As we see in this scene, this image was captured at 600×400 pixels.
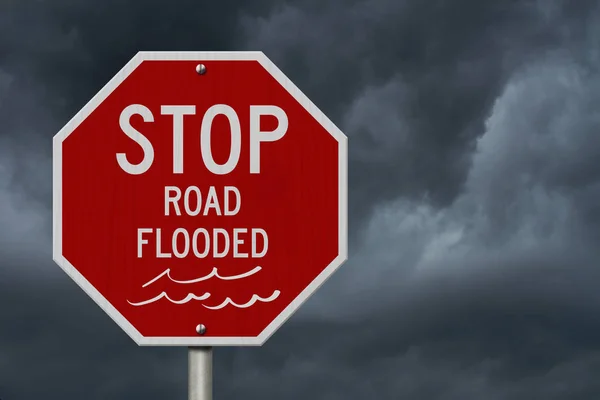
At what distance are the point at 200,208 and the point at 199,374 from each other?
1.08m

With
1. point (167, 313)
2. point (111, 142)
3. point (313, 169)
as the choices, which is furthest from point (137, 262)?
point (313, 169)

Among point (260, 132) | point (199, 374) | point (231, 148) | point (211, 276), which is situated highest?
point (260, 132)

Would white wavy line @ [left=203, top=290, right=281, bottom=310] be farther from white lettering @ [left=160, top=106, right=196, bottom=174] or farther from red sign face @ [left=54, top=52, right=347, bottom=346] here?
white lettering @ [left=160, top=106, right=196, bottom=174]

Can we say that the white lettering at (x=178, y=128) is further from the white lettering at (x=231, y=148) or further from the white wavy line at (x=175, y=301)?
the white wavy line at (x=175, y=301)

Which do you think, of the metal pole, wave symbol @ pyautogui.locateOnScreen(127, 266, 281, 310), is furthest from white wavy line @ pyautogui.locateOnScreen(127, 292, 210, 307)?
the metal pole

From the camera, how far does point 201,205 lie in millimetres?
5875

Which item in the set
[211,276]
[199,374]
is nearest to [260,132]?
[211,276]

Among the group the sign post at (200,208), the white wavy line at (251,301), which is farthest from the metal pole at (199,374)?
the white wavy line at (251,301)

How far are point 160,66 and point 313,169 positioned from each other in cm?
123

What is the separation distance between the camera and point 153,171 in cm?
590

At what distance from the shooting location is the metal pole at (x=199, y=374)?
586 centimetres

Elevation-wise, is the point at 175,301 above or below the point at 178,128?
below

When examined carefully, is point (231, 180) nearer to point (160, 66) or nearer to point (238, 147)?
point (238, 147)

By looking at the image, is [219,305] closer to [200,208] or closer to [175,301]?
Result: [175,301]
